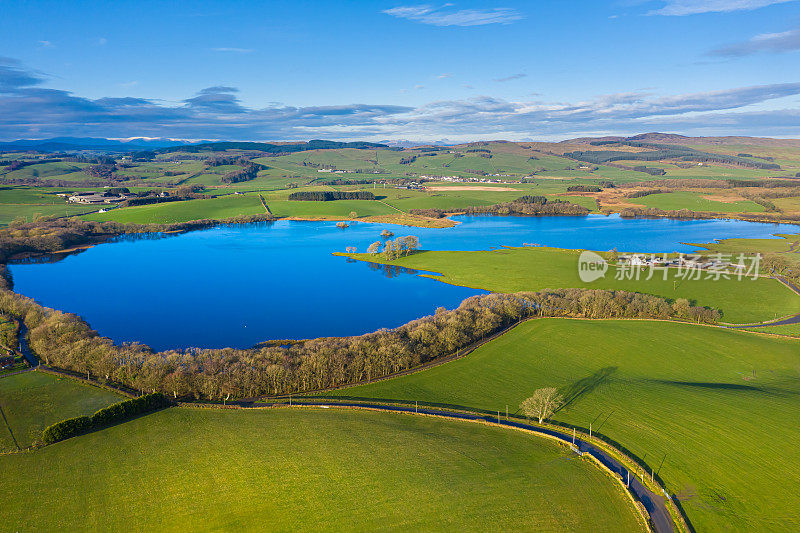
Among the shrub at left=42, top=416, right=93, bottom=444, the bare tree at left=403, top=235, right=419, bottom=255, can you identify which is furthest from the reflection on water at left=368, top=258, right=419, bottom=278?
the shrub at left=42, top=416, right=93, bottom=444

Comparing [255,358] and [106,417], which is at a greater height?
[255,358]

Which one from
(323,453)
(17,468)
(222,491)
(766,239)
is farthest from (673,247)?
(17,468)

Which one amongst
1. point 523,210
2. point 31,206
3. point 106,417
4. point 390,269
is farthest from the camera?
point 523,210

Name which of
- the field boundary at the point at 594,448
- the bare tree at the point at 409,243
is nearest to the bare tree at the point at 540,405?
the field boundary at the point at 594,448

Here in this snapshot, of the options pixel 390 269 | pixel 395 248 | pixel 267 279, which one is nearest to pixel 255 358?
pixel 267 279

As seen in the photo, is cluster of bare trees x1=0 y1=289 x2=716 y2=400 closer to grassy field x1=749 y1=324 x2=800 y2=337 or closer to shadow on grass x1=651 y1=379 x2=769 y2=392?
shadow on grass x1=651 y1=379 x2=769 y2=392

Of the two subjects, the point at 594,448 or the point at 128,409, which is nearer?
the point at 594,448

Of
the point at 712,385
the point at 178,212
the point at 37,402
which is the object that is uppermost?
the point at 178,212

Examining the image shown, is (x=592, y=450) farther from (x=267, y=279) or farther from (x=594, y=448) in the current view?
(x=267, y=279)
